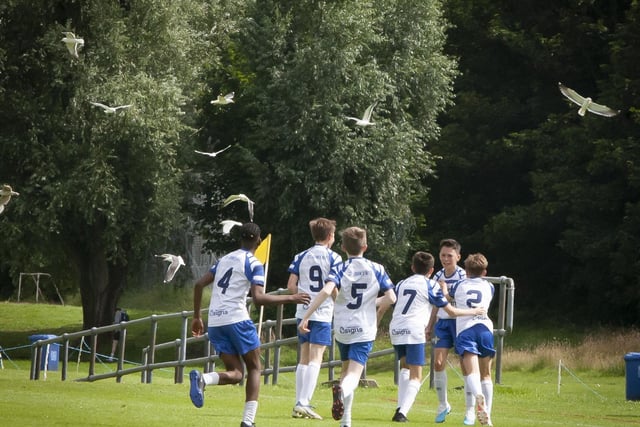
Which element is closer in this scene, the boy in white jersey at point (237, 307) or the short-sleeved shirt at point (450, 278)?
the boy in white jersey at point (237, 307)

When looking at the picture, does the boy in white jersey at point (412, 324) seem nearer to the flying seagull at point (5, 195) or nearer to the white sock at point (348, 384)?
the white sock at point (348, 384)

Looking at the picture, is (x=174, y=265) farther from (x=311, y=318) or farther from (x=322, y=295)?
(x=322, y=295)

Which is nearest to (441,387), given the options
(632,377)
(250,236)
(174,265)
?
(250,236)

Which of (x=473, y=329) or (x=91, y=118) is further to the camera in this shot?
(x=91, y=118)

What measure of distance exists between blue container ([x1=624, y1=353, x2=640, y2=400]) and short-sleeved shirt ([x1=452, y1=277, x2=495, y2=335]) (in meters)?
6.51

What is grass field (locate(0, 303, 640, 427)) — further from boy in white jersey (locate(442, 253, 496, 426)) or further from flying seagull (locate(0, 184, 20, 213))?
flying seagull (locate(0, 184, 20, 213))

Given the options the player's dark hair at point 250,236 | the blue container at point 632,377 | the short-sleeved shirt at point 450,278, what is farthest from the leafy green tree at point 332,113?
the player's dark hair at point 250,236

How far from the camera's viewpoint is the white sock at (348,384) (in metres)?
11.7

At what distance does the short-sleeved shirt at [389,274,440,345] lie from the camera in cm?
1330

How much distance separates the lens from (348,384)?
1178 centimetres

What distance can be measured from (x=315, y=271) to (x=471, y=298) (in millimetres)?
1651

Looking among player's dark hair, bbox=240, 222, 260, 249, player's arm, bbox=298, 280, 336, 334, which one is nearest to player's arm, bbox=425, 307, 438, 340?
player's arm, bbox=298, 280, 336, 334

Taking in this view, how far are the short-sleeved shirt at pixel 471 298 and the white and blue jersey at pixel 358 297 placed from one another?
4.02 feet

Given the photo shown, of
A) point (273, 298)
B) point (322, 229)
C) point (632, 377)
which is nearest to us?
point (273, 298)
